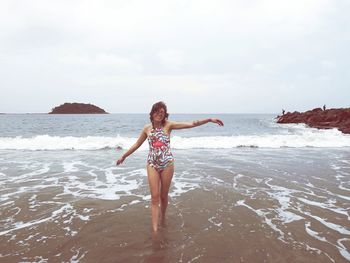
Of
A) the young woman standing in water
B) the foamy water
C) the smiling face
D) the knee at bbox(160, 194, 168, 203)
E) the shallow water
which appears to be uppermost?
the smiling face

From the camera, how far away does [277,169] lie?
10.8 meters

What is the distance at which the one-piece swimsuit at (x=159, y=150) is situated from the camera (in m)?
4.88

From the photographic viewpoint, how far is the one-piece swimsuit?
4875 millimetres

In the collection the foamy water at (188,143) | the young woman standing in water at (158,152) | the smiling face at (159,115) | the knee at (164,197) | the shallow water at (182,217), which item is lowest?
the shallow water at (182,217)

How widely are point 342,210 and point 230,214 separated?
2.40 meters

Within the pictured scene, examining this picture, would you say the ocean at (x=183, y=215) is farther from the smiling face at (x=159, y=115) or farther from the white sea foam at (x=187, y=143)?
the white sea foam at (x=187, y=143)

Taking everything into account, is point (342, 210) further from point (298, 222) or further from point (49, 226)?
point (49, 226)

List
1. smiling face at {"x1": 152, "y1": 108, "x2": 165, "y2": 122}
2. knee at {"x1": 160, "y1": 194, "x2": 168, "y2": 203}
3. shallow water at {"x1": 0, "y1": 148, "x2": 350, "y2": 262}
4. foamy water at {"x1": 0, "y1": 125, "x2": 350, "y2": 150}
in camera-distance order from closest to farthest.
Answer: shallow water at {"x1": 0, "y1": 148, "x2": 350, "y2": 262}, smiling face at {"x1": 152, "y1": 108, "x2": 165, "y2": 122}, knee at {"x1": 160, "y1": 194, "x2": 168, "y2": 203}, foamy water at {"x1": 0, "y1": 125, "x2": 350, "y2": 150}

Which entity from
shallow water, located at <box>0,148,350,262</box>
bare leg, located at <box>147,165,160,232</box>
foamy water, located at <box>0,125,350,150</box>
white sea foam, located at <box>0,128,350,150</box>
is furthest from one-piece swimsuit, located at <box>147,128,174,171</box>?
white sea foam, located at <box>0,128,350,150</box>

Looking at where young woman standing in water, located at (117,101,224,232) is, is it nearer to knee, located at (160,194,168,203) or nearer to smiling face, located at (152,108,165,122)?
smiling face, located at (152,108,165,122)

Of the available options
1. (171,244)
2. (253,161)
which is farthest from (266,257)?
(253,161)

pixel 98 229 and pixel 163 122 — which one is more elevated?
pixel 163 122

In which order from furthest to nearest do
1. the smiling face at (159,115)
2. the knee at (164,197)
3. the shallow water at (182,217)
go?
the knee at (164,197)
the smiling face at (159,115)
the shallow water at (182,217)

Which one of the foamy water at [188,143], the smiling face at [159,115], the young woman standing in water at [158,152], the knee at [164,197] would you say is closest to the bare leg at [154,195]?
the young woman standing in water at [158,152]
